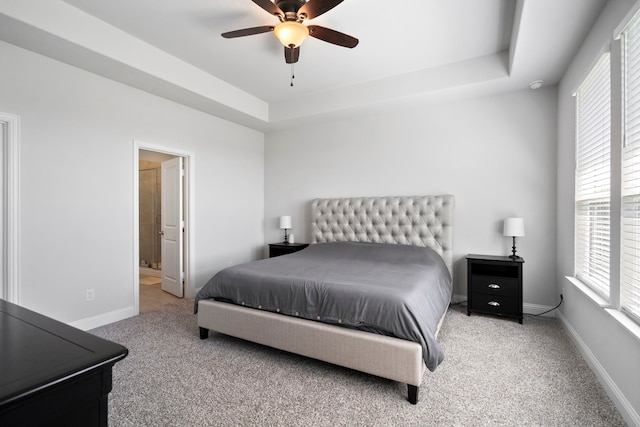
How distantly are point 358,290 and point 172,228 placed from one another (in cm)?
322

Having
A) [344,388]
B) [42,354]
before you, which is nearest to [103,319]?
[344,388]

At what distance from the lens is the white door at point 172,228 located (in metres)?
4.18

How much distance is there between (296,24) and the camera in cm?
231

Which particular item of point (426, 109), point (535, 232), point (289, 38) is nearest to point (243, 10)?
point (289, 38)

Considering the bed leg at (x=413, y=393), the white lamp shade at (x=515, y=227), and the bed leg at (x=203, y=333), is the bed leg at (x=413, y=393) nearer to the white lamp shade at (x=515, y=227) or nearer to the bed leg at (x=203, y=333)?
the bed leg at (x=203, y=333)

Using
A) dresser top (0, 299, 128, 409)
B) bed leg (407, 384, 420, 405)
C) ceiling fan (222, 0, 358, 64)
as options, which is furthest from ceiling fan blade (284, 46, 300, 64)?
bed leg (407, 384, 420, 405)

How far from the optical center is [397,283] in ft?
7.86

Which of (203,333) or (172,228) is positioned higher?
(172,228)

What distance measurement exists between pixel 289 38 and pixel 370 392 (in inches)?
104

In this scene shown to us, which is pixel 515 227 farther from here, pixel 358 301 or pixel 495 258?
pixel 358 301

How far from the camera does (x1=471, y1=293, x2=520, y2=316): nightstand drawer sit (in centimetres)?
324

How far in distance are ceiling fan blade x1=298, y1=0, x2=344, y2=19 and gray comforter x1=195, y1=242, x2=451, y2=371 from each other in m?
1.99

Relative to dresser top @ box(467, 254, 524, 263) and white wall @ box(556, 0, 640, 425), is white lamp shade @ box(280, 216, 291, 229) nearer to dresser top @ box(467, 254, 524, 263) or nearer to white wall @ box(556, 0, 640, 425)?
dresser top @ box(467, 254, 524, 263)

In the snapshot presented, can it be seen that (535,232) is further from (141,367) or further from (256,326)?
(141,367)
